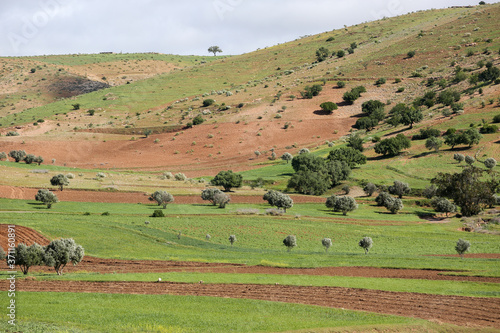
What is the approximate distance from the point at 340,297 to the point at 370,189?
1926 inches

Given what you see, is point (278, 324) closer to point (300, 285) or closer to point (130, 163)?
point (300, 285)

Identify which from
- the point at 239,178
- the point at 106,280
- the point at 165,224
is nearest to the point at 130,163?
the point at 239,178

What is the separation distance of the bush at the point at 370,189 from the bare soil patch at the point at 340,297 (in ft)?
154

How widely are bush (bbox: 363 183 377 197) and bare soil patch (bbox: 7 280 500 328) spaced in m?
46.8

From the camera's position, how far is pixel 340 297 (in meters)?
29.6

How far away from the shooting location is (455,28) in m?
160

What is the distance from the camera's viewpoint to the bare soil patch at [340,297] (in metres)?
26.8

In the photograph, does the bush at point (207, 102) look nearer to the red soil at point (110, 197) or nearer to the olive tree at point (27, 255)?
the red soil at point (110, 197)

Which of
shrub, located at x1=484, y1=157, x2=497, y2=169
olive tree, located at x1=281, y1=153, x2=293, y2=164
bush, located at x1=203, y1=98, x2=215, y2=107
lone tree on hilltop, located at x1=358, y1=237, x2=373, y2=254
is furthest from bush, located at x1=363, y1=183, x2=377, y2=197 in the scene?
bush, located at x1=203, y1=98, x2=215, y2=107

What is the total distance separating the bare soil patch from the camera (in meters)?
26.8

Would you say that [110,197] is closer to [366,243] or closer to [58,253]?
[58,253]

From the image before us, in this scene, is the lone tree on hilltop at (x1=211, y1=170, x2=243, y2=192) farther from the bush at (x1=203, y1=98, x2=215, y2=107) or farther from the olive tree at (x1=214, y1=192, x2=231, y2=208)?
the bush at (x1=203, y1=98, x2=215, y2=107)

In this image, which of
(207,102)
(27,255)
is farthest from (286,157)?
(27,255)

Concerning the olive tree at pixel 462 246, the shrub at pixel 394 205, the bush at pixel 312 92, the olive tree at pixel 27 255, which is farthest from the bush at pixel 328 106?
the olive tree at pixel 27 255
